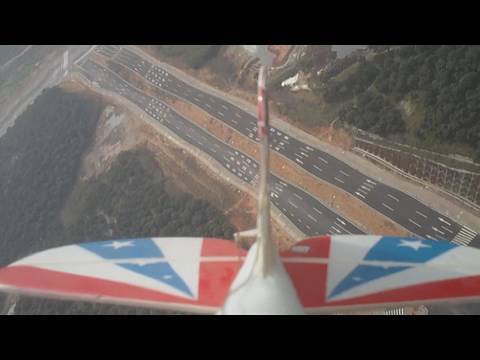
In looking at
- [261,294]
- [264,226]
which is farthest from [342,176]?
[261,294]

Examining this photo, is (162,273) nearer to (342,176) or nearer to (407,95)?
(342,176)

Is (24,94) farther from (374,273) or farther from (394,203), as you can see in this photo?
(374,273)

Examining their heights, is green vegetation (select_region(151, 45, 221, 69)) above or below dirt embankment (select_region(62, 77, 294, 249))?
above

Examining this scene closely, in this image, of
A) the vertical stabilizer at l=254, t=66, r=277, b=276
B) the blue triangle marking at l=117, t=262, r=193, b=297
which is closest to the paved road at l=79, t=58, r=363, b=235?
the blue triangle marking at l=117, t=262, r=193, b=297

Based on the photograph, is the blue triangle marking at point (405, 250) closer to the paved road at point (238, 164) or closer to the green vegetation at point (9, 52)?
the paved road at point (238, 164)

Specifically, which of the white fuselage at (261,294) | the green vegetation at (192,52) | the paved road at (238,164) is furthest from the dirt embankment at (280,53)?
the white fuselage at (261,294)

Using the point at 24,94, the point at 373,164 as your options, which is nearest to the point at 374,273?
the point at 373,164

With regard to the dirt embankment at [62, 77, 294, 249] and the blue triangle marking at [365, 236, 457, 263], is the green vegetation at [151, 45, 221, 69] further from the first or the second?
the blue triangle marking at [365, 236, 457, 263]
